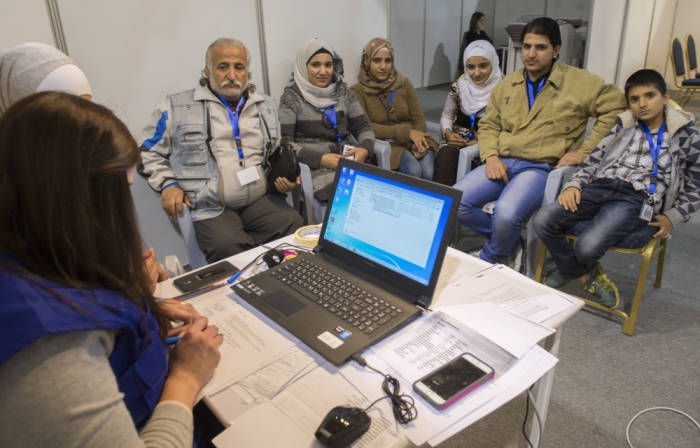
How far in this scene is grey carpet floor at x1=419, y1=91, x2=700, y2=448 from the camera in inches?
66.3

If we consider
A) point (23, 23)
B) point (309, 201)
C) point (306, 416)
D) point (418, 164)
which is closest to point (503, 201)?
point (418, 164)

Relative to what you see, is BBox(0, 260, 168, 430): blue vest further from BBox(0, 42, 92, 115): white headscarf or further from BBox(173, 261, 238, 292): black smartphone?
BBox(0, 42, 92, 115): white headscarf

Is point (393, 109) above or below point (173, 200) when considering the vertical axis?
above

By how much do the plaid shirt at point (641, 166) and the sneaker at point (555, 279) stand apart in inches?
21.1

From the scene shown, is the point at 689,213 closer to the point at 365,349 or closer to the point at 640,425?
the point at 640,425

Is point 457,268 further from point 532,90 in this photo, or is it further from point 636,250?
A: point 532,90

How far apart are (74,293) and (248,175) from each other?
5.70ft

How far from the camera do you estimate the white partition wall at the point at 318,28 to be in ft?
9.53

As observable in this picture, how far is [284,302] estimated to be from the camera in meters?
1.18

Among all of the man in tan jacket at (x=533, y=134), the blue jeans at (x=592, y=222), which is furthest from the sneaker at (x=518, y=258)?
the blue jeans at (x=592, y=222)

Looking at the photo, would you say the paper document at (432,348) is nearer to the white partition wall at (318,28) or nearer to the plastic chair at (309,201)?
the plastic chair at (309,201)

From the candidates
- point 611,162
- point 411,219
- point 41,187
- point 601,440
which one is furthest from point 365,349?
point 611,162

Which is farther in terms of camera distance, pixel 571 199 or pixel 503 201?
pixel 503 201

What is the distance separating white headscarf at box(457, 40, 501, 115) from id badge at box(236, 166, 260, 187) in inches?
61.0
